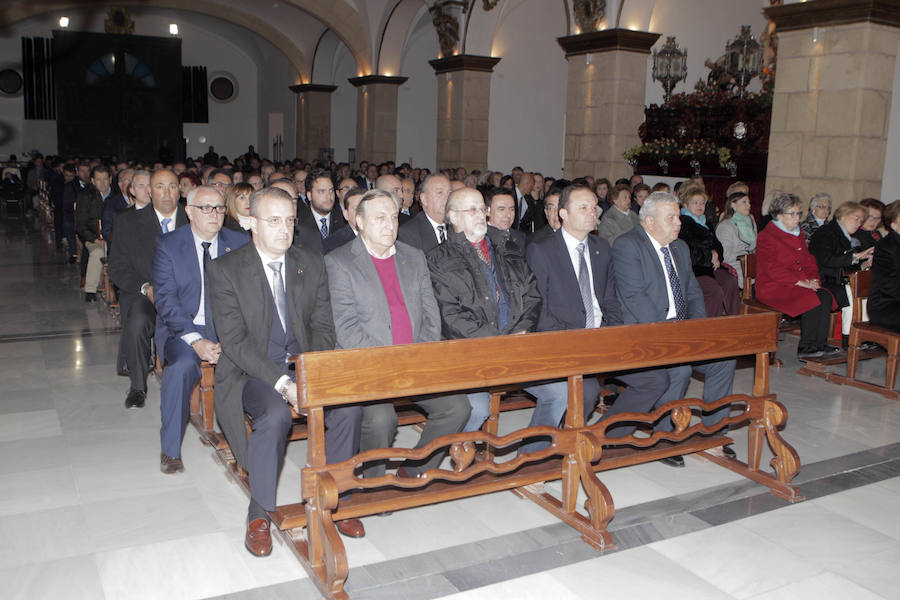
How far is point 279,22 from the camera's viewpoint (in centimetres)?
2267

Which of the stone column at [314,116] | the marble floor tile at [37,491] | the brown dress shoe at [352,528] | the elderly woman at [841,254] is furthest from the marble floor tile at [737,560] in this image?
the stone column at [314,116]

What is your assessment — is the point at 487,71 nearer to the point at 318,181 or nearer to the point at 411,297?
the point at 318,181

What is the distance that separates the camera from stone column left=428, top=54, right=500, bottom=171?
14.4 metres

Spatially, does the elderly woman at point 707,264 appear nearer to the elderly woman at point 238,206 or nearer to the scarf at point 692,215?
the scarf at point 692,215

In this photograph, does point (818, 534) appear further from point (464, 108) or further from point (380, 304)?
point (464, 108)

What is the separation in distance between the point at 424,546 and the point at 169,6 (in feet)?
74.7

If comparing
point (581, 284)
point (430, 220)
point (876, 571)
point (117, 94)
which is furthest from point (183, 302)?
point (117, 94)

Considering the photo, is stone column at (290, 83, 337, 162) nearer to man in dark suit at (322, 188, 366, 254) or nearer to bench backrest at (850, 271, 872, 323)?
→ man in dark suit at (322, 188, 366, 254)

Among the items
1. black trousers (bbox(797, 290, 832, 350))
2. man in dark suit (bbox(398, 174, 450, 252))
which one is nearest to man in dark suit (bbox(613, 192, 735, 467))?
man in dark suit (bbox(398, 174, 450, 252))

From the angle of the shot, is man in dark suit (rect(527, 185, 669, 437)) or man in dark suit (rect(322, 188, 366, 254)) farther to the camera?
man in dark suit (rect(322, 188, 366, 254))

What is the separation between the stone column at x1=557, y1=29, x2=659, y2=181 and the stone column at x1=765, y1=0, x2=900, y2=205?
9.99 ft

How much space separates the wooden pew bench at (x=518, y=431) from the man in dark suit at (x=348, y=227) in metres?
1.92

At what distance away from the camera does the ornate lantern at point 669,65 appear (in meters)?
12.2

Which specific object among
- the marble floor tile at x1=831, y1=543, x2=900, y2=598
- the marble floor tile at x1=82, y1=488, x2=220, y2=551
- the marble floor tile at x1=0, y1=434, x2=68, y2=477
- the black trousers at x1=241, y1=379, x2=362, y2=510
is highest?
the black trousers at x1=241, y1=379, x2=362, y2=510
